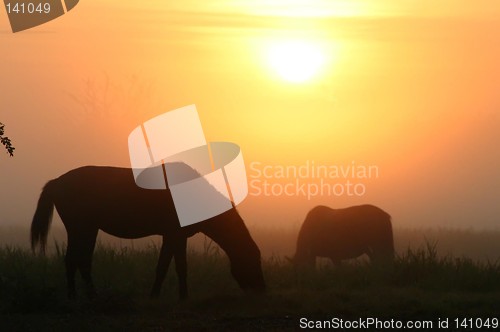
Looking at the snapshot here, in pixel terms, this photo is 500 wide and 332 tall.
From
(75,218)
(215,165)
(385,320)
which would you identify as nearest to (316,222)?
(215,165)

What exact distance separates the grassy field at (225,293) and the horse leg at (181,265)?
0.24m

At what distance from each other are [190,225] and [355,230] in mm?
8051

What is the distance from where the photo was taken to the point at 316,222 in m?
21.1

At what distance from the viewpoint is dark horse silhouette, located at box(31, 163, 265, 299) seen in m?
13.9

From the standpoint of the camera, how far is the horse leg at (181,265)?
13430mm

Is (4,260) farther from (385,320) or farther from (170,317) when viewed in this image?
(385,320)

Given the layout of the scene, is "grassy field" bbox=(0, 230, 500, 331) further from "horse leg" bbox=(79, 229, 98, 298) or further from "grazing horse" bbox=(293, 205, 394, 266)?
"grazing horse" bbox=(293, 205, 394, 266)

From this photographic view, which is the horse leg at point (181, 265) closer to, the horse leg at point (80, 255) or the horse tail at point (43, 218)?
the horse leg at point (80, 255)

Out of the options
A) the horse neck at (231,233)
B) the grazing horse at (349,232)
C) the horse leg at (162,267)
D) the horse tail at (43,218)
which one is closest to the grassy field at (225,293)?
the horse leg at (162,267)

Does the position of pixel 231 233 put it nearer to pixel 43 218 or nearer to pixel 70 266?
pixel 70 266

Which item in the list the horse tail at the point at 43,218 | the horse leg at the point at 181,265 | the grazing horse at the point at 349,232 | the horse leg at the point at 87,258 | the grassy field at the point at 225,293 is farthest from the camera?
the grazing horse at the point at 349,232

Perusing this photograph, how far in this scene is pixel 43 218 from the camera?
14.5 metres

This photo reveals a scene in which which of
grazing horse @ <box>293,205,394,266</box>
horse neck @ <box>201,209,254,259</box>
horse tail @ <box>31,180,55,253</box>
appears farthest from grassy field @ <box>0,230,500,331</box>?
grazing horse @ <box>293,205,394,266</box>

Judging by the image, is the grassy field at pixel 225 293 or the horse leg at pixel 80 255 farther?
the horse leg at pixel 80 255
